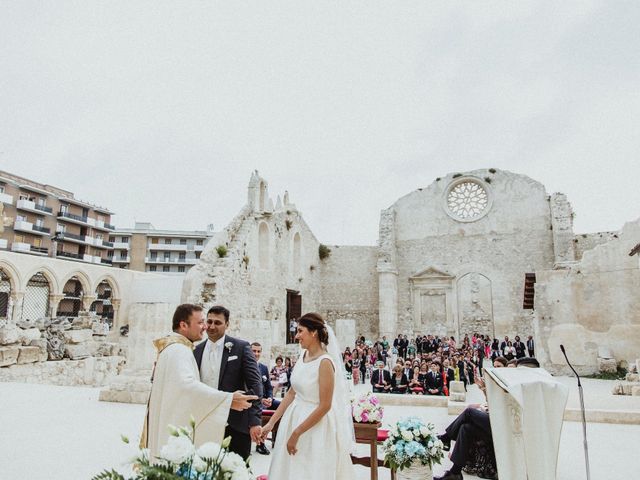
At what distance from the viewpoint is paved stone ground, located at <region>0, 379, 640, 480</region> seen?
14.4 feet

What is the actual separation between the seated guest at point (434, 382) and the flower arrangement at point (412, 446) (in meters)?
6.23

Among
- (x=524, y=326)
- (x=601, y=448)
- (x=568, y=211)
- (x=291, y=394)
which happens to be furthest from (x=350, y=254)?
(x=291, y=394)

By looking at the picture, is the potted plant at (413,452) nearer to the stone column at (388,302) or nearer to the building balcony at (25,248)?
the stone column at (388,302)

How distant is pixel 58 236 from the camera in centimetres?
4178

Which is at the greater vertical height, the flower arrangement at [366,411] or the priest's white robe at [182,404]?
the priest's white robe at [182,404]

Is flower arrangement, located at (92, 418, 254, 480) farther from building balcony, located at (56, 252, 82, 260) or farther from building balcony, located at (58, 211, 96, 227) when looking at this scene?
building balcony, located at (58, 211, 96, 227)

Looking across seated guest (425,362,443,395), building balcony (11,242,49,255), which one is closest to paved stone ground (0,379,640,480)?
seated guest (425,362,443,395)

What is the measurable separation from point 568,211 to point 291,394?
71.3 feet

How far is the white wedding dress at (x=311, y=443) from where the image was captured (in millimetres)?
2965

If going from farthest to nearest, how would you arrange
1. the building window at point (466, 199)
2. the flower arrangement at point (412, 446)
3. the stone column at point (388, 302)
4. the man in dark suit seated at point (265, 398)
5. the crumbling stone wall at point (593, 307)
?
the building window at point (466, 199) → the stone column at point (388, 302) → the crumbling stone wall at point (593, 307) → the man in dark suit seated at point (265, 398) → the flower arrangement at point (412, 446)

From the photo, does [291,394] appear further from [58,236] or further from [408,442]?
[58,236]

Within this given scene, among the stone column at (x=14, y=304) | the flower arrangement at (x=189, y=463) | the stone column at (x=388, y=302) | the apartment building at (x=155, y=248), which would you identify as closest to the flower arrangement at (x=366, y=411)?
the flower arrangement at (x=189, y=463)

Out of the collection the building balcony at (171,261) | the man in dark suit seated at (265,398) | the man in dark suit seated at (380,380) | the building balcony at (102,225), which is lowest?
the man in dark suit seated at (380,380)

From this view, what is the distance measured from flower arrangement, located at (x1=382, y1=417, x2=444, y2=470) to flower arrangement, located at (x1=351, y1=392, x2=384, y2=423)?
0.20 meters
